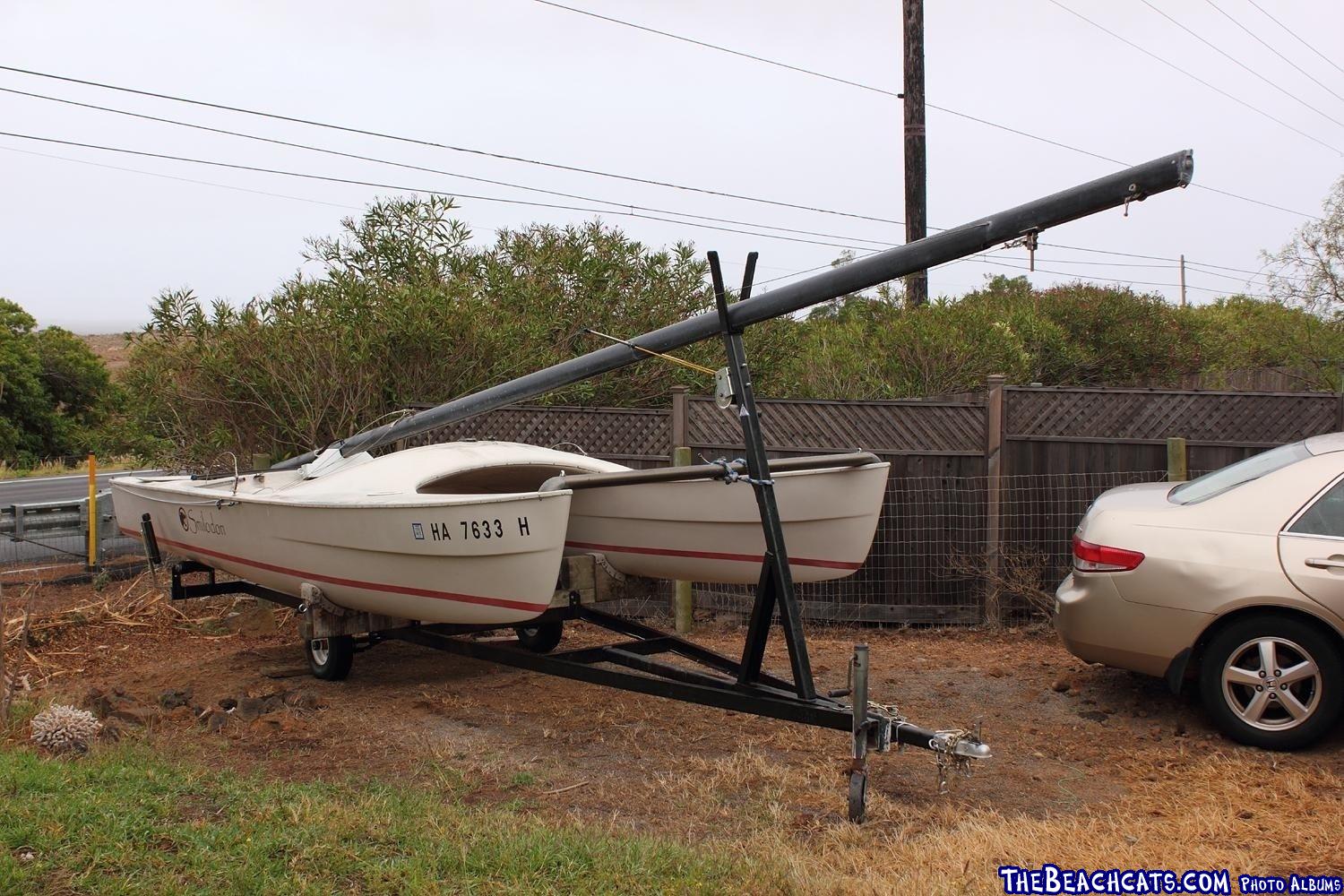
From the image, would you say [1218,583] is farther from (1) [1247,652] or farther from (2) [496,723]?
(2) [496,723]

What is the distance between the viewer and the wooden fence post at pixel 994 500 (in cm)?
845

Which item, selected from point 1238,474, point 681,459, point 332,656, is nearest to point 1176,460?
point 1238,474

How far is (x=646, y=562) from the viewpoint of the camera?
6.64 m

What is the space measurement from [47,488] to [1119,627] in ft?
82.5

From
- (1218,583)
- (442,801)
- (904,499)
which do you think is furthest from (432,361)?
(1218,583)

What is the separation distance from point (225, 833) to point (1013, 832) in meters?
2.97

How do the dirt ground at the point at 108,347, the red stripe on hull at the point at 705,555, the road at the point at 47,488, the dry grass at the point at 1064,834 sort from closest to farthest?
the dry grass at the point at 1064,834
the red stripe on hull at the point at 705,555
the road at the point at 47,488
the dirt ground at the point at 108,347

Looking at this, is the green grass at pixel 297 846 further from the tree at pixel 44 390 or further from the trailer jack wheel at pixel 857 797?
the tree at pixel 44 390

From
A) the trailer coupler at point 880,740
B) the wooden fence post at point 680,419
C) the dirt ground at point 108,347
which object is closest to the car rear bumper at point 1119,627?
the trailer coupler at point 880,740

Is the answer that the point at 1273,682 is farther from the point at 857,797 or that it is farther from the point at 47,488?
the point at 47,488

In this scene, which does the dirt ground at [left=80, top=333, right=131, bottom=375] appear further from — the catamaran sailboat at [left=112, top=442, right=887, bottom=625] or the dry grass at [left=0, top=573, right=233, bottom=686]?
the catamaran sailboat at [left=112, top=442, right=887, bottom=625]

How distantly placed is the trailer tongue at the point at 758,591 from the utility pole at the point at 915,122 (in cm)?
900

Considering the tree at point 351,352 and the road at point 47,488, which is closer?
the tree at point 351,352

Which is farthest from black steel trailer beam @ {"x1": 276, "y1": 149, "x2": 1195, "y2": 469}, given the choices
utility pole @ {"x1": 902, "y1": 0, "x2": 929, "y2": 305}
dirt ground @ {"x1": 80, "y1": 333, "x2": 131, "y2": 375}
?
dirt ground @ {"x1": 80, "y1": 333, "x2": 131, "y2": 375}
